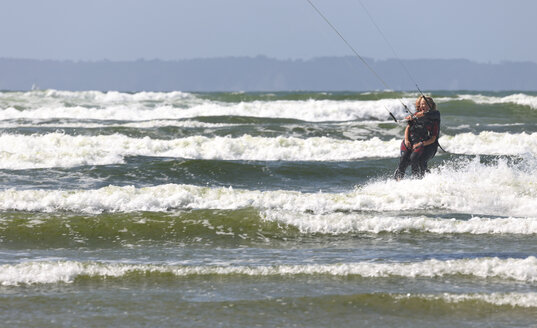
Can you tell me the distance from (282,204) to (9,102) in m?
33.1

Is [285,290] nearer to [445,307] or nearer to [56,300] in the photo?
[445,307]

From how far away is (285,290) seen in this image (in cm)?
718

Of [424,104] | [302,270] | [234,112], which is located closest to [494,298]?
[302,270]

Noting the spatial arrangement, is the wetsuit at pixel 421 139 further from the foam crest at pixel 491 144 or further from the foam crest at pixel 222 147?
the foam crest at pixel 491 144

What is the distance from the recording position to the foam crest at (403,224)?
10.1 m

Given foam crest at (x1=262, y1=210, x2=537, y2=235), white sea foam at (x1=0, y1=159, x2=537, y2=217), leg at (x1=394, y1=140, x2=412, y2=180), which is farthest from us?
leg at (x1=394, y1=140, x2=412, y2=180)

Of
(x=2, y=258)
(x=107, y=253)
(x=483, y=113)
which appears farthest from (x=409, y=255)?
(x=483, y=113)

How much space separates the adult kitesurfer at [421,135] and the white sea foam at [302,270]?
4972 millimetres

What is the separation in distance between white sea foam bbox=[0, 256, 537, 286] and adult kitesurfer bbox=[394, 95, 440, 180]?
497 cm

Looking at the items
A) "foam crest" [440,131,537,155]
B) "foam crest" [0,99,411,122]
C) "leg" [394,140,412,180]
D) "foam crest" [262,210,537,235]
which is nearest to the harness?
"leg" [394,140,412,180]

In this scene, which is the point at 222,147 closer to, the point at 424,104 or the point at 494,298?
the point at 424,104

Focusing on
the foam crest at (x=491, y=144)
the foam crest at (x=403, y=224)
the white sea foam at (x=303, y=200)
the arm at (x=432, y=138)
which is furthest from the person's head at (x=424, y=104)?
the foam crest at (x=491, y=144)

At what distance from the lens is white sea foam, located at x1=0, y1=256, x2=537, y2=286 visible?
25.1ft

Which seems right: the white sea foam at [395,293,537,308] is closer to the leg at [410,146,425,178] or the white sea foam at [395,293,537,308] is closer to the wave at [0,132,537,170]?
the leg at [410,146,425,178]
